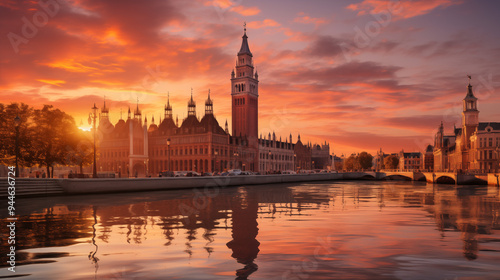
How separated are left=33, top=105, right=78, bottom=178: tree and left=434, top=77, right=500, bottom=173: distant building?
77.9 metres

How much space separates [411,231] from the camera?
16125 mm

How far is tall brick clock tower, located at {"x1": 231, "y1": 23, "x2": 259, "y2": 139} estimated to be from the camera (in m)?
143

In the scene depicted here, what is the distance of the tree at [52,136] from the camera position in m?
49.2

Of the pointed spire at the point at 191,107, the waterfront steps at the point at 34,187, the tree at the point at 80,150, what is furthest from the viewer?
the pointed spire at the point at 191,107

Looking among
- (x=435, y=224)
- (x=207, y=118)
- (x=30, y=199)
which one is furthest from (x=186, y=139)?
(x=435, y=224)

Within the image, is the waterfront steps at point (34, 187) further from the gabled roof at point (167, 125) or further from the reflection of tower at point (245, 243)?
the gabled roof at point (167, 125)

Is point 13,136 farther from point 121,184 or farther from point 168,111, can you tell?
point 168,111

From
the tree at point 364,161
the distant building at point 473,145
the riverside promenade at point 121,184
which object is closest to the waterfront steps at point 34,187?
the riverside promenade at point 121,184

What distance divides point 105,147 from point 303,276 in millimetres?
139220

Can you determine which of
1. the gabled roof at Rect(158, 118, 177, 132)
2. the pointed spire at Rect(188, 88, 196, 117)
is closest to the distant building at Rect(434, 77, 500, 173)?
the pointed spire at Rect(188, 88, 196, 117)

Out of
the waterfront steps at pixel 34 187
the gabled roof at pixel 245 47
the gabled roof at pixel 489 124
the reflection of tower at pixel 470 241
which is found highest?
the gabled roof at pixel 245 47

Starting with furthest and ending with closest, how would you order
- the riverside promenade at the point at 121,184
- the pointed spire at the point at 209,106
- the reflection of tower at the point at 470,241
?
1. the pointed spire at the point at 209,106
2. the riverside promenade at the point at 121,184
3. the reflection of tower at the point at 470,241

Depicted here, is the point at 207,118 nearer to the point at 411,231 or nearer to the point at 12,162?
the point at 12,162

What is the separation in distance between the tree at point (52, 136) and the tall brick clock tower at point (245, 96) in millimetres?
91294
